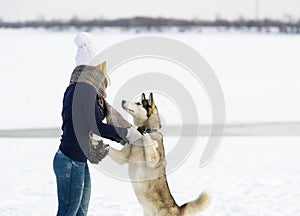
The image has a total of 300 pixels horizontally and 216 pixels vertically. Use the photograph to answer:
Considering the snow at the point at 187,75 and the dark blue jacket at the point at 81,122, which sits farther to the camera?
the snow at the point at 187,75

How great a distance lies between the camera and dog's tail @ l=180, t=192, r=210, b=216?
210 inches

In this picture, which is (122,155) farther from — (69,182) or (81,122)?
(81,122)

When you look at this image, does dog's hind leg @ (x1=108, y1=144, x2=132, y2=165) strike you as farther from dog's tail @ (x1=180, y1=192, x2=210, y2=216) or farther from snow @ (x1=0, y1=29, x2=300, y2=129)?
snow @ (x1=0, y1=29, x2=300, y2=129)

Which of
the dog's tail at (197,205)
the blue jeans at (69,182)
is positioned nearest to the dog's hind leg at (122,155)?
the blue jeans at (69,182)

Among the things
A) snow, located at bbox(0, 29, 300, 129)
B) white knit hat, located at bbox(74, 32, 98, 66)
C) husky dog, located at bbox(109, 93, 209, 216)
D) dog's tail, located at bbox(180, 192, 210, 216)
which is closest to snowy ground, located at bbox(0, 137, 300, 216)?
dog's tail, located at bbox(180, 192, 210, 216)

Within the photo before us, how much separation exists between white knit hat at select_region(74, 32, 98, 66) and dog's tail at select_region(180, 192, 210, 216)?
166 cm

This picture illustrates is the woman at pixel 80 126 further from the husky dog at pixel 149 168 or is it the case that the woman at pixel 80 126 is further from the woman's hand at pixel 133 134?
the husky dog at pixel 149 168

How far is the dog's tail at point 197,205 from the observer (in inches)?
210

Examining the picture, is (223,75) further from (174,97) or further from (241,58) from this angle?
(174,97)

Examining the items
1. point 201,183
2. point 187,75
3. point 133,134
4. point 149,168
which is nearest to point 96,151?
point 133,134

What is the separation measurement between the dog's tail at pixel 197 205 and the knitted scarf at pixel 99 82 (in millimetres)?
996

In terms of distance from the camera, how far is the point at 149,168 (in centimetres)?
533

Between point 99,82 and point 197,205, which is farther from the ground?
point 99,82

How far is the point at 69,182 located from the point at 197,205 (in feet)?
4.25
